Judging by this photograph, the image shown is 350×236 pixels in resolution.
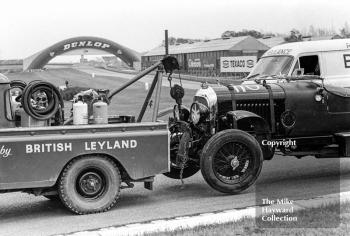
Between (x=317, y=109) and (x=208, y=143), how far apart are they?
2073 millimetres

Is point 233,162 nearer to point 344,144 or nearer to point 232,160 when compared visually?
point 232,160

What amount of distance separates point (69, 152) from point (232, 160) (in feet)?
7.58

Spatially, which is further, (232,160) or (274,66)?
(274,66)

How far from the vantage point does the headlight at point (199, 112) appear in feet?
26.5

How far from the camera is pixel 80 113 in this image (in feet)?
22.1

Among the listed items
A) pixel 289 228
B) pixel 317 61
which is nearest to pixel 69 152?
pixel 289 228

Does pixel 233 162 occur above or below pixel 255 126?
below

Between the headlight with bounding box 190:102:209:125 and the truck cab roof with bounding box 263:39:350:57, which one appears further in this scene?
the truck cab roof with bounding box 263:39:350:57

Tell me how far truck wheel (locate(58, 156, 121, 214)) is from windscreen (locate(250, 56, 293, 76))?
604cm

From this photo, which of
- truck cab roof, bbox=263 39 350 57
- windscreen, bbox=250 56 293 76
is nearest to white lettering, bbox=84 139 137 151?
windscreen, bbox=250 56 293 76

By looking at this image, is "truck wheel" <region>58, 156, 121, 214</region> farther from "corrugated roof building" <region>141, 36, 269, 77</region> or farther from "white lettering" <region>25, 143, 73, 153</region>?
"corrugated roof building" <region>141, 36, 269, 77</region>

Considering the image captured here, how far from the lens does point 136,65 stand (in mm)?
31328

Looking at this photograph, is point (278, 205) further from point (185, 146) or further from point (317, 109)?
point (317, 109)

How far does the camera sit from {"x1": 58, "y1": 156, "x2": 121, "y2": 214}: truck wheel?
650 cm
